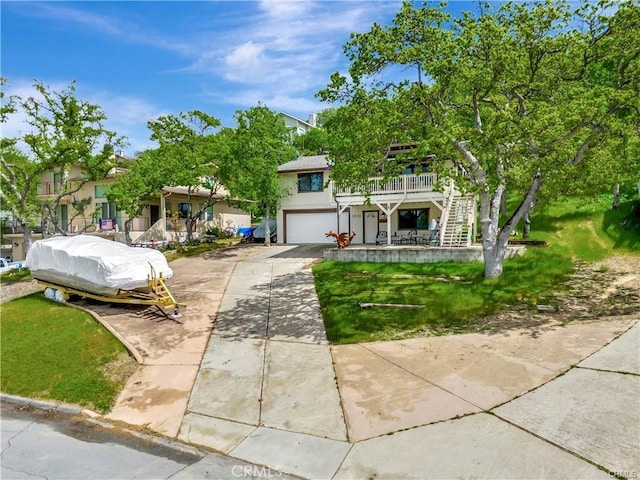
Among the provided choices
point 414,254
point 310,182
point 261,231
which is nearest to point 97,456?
point 414,254

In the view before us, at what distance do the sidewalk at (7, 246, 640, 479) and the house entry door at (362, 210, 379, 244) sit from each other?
617 inches

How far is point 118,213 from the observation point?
97.3ft

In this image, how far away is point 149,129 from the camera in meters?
26.3

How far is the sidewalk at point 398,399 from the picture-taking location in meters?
4.64

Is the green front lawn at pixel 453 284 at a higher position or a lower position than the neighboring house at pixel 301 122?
lower

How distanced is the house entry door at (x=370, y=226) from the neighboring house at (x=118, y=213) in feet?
31.5

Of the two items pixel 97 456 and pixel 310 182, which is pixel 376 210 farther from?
pixel 97 456

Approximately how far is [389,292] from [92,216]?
26793 mm

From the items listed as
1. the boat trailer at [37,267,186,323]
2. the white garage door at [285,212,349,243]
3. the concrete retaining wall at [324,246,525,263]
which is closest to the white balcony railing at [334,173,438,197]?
the concrete retaining wall at [324,246,525,263]

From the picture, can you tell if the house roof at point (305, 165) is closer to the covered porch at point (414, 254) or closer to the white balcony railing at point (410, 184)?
the white balcony railing at point (410, 184)

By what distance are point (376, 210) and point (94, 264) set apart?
56.9 ft

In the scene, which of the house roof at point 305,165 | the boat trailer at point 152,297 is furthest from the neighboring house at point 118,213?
the boat trailer at point 152,297

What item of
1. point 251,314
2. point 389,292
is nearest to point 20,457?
point 251,314

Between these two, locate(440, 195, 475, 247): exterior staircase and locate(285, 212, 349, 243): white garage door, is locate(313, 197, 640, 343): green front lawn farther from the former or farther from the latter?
locate(285, 212, 349, 243): white garage door
